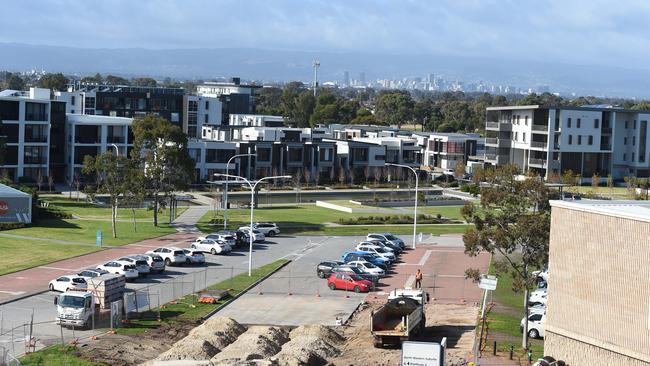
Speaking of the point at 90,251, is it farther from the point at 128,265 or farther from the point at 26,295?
the point at 26,295

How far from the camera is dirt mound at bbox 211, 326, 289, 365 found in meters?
37.0

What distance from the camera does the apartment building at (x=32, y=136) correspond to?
10825cm

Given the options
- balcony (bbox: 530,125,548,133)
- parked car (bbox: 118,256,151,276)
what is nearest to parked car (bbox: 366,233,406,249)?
parked car (bbox: 118,256,151,276)

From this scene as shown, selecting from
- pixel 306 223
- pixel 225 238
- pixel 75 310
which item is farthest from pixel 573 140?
pixel 75 310

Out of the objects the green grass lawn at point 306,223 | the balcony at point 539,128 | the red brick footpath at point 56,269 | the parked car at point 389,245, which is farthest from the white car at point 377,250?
the balcony at point 539,128

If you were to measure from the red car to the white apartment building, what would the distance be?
63083 millimetres

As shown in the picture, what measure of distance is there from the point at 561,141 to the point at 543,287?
76.9 metres

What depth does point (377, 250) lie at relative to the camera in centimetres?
6756

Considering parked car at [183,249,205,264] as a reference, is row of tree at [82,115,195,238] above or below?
above

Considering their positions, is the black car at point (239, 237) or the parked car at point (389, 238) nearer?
the black car at point (239, 237)

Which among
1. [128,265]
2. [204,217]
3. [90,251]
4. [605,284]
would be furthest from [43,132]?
[605,284]

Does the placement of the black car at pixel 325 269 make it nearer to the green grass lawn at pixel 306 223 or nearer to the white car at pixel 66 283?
the white car at pixel 66 283

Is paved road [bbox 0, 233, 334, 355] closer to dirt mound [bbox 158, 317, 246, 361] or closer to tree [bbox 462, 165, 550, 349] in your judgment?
dirt mound [bbox 158, 317, 246, 361]

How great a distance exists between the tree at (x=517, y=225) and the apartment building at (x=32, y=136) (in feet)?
242
